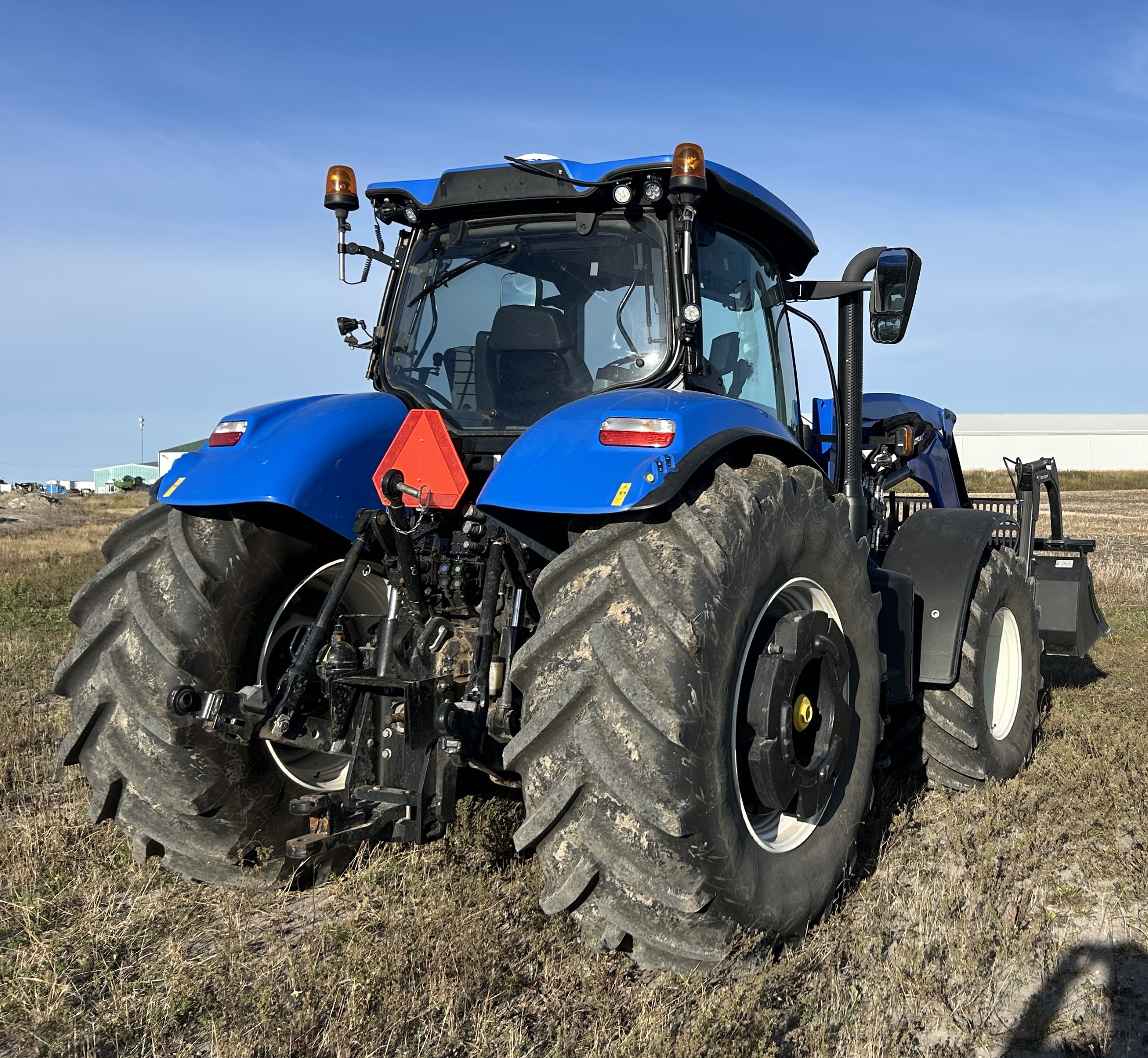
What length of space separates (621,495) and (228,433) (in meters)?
1.45

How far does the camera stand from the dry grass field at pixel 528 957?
101 inches

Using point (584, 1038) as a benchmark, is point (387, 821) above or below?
above

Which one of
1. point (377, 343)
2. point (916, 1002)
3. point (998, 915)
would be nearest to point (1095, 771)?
point (998, 915)

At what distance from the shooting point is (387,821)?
10.1 ft

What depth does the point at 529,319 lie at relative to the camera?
3.69 meters

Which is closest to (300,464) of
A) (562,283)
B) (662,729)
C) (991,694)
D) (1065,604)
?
(562,283)

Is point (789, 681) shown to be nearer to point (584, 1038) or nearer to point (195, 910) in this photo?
point (584, 1038)

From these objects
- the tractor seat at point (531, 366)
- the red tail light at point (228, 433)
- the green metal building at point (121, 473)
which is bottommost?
the green metal building at point (121, 473)

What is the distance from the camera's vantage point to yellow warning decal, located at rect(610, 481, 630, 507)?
2621 mm

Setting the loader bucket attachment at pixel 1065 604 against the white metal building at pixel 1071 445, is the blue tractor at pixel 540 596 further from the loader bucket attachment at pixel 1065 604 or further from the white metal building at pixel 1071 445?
the white metal building at pixel 1071 445

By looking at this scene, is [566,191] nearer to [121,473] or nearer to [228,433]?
[228,433]

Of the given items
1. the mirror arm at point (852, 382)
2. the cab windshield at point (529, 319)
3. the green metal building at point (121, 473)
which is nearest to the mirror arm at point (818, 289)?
the mirror arm at point (852, 382)

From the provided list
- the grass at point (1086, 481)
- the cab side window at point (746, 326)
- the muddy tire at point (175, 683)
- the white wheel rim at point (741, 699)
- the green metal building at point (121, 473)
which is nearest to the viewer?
the white wheel rim at point (741, 699)

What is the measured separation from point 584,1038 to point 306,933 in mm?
996
